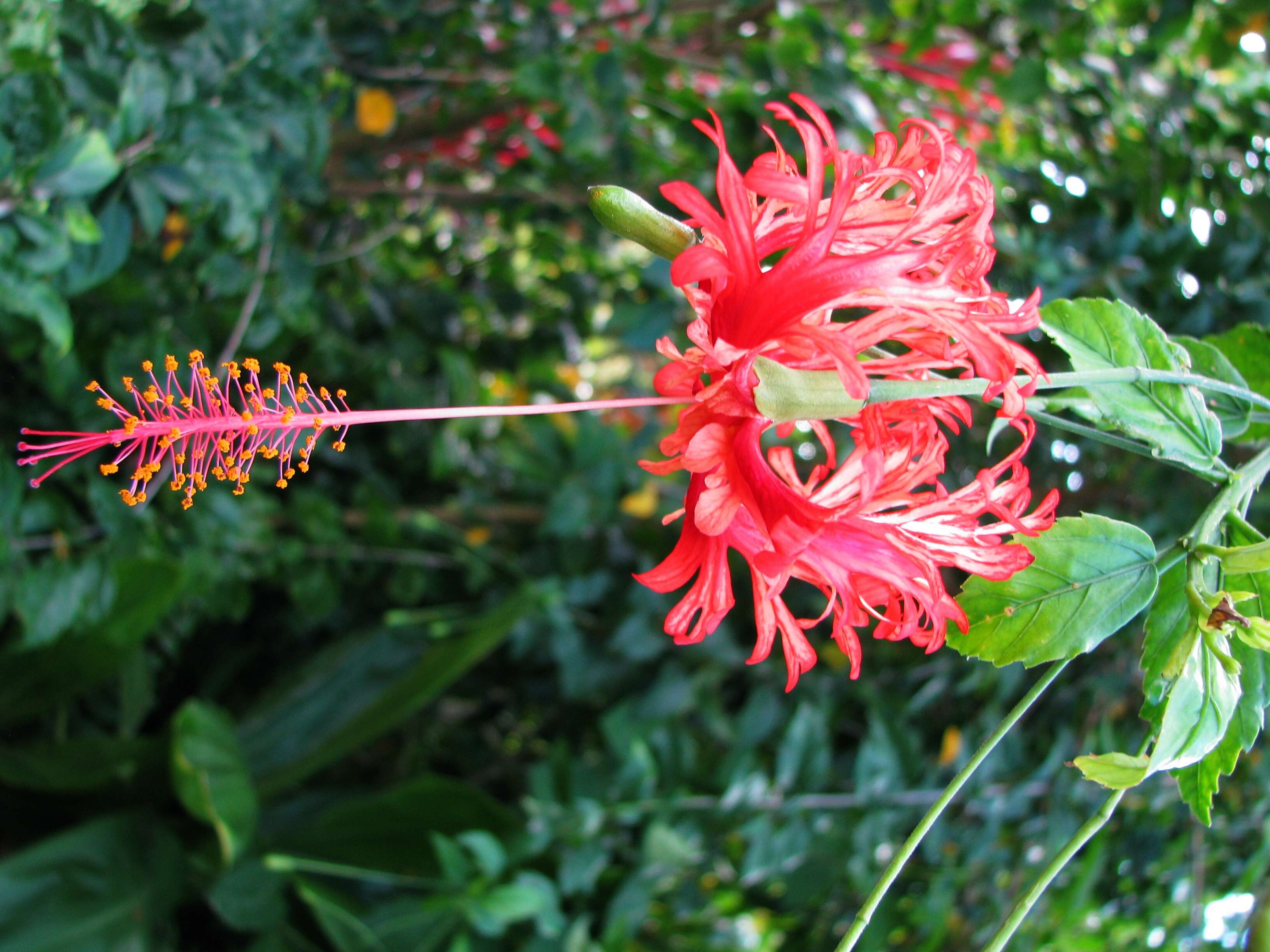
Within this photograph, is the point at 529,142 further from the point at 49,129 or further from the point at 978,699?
the point at 978,699

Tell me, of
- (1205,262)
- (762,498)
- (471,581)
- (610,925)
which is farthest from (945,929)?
(762,498)

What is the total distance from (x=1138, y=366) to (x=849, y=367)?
0.66 feet

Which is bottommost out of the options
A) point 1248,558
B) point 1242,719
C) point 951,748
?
point 951,748

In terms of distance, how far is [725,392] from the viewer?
1.47 ft

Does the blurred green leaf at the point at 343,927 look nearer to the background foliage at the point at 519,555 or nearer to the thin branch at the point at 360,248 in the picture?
the background foliage at the point at 519,555

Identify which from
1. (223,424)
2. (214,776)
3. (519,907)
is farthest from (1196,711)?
(214,776)

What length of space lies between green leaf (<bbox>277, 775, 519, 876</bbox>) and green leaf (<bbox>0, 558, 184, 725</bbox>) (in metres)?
0.33

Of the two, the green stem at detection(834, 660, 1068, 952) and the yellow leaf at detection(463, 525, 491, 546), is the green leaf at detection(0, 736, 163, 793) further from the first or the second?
the green stem at detection(834, 660, 1068, 952)

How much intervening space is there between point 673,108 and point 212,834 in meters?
1.11

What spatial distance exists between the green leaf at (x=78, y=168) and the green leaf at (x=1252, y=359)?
2.48 feet

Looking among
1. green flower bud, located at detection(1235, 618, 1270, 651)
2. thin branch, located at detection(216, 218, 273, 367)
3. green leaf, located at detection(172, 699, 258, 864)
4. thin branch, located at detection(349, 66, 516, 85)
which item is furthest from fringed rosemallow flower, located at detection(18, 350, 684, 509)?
thin branch, located at detection(349, 66, 516, 85)

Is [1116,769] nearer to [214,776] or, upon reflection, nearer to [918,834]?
[918,834]

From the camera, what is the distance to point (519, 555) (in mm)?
1342

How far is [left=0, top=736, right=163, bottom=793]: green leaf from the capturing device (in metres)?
1.12
